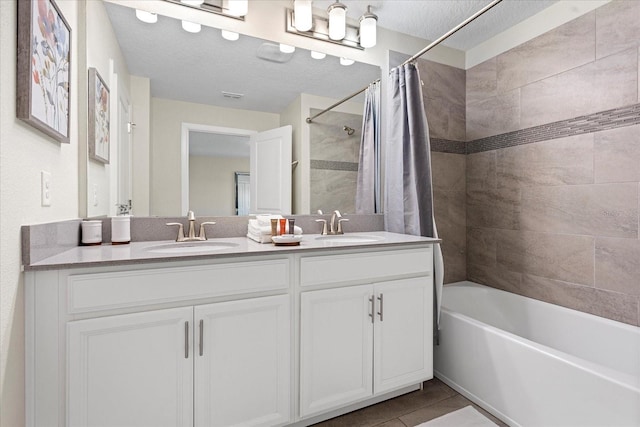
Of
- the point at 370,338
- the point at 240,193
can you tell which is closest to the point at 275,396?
the point at 370,338

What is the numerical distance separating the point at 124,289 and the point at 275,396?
779 millimetres

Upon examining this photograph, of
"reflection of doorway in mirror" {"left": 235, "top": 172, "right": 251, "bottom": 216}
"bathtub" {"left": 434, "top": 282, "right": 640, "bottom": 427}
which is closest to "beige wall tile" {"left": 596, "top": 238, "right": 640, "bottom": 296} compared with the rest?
"bathtub" {"left": 434, "top": 282, "right": 640, "bottom": 427}

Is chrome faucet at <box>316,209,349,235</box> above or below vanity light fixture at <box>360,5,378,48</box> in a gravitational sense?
below

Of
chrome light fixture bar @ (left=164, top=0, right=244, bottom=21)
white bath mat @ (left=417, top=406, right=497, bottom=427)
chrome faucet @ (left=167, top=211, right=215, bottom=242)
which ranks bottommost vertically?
white bath mat @ (left=417, top=406, right=497, bottom=427)

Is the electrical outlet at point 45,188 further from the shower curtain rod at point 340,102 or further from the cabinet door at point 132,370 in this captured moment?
the shower curtain rod at point 340,102

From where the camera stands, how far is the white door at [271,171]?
1.92m

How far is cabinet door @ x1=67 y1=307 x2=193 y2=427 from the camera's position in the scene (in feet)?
3.59

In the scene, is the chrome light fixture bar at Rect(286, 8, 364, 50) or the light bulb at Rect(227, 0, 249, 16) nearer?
the light bulb at Rect(227, 0, 249, 16)

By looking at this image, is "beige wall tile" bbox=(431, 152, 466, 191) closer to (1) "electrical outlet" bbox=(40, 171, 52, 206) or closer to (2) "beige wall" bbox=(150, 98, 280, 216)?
(2) "beige wall" bbox=(150, 98, 280, 216)

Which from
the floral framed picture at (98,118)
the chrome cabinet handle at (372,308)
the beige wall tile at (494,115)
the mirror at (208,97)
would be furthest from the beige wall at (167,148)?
the beige wall tile at (494,115)

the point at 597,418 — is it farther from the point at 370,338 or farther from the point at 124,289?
the point at 124,289

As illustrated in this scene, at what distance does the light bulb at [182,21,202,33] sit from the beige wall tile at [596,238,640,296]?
2.65 metres

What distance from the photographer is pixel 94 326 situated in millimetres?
1104

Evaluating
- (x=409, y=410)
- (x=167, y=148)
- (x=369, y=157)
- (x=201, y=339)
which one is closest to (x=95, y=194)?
(x=167, y=148)
